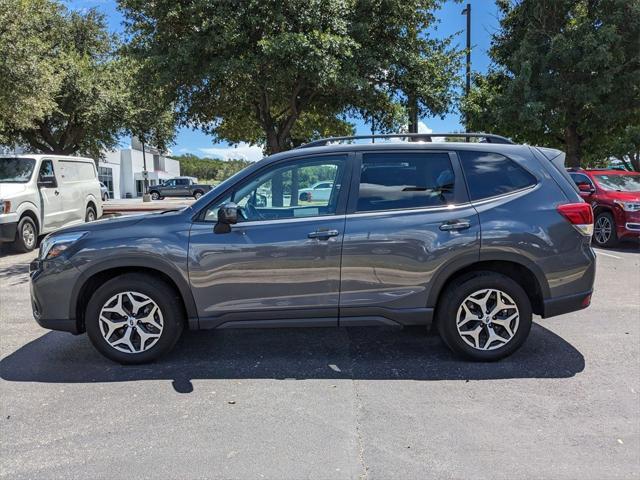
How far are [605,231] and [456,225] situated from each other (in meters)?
8.25

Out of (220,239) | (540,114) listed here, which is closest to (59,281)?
(220,239)

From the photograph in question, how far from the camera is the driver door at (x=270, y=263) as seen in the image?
12.7 ft

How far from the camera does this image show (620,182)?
1106 cm

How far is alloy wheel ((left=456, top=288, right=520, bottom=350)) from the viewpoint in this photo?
4004 millimetres

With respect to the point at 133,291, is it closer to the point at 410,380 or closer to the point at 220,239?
the point at 220,239

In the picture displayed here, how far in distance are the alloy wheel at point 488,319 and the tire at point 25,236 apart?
932cm

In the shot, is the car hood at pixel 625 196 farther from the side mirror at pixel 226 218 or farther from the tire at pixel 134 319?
the tire at pixel 134 319

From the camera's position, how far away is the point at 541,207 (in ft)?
13.1

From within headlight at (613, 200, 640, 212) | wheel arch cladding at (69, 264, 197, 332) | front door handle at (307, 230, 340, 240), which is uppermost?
headlight at (613, 200, 640, 212)

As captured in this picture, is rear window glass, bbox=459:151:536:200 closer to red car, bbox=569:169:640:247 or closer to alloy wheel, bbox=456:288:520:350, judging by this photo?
alloy wheel, bbox=456:288:520:350

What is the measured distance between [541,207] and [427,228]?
98 cm

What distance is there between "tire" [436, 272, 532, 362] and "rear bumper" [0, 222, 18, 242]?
29.3 feet

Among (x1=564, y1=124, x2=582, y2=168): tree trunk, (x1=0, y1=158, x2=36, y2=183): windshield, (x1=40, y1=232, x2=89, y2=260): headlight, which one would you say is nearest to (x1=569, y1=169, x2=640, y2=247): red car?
(x1=564, y1=124, x2=582, y2=168): tree trunk

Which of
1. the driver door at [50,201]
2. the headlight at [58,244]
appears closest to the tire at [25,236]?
the driver door at [50,201]
